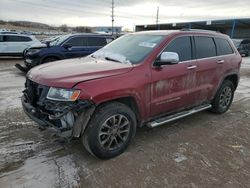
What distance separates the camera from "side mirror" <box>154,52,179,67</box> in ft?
12.3

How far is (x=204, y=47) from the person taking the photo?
15.9ft

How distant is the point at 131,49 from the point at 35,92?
1.74 metres

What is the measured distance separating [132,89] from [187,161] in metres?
1.31

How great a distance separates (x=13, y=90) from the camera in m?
7.34

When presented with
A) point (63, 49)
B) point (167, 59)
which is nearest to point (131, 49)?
point (167, 59)

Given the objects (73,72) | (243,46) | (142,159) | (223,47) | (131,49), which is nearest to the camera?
(73,72)

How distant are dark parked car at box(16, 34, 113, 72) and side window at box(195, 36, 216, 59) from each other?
6.80 metres

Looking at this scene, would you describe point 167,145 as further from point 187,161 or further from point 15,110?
point 15,110

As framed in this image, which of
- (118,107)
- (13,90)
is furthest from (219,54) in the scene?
(13,90)

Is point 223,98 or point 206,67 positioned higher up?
point 206,67

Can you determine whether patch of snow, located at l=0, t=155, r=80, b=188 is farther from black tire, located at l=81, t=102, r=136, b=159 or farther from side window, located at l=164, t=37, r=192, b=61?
side window, located at l=164, t=37, r=192, b=61

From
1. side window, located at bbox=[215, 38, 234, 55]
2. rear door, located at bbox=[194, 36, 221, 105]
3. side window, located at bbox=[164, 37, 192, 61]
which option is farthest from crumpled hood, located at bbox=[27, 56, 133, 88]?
side window, located at bbox=[215, 38, 234, 55]

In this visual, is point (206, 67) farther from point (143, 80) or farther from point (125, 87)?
point (125, 87)

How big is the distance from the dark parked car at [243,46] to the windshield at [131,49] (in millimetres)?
20730
